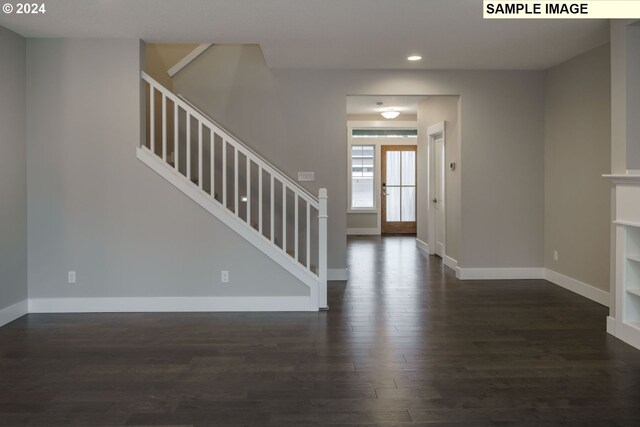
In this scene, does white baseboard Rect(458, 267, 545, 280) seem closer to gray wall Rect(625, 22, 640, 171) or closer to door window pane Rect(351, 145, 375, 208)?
gray wall Rect(625, 22, 640, 171)

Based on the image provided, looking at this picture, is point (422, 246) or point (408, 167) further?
point (408, 167)

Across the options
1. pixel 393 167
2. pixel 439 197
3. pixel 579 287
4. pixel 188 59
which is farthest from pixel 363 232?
pixel 188 59

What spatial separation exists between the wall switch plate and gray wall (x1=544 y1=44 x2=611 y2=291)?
297 centimetres

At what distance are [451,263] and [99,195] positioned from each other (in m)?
4.71

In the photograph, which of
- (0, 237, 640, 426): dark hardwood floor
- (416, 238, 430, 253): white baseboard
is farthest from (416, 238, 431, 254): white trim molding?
(0, 237, 640, 426): dark hardwood floor

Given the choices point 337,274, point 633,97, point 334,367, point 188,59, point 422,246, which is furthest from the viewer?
point 422,246

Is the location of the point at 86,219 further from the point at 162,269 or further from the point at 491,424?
the point at 491,424

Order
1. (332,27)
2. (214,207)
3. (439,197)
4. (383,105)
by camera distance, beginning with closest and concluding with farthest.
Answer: (332,27), (214,207), (439,197), (383,105)

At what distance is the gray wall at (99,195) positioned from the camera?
4.99m

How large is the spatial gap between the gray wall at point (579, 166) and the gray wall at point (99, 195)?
3354mm

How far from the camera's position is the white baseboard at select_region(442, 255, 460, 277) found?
6895 mm

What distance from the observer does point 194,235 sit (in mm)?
5062

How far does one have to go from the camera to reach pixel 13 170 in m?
4.75

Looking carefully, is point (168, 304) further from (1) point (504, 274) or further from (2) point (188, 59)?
(1) point (504, 274)
